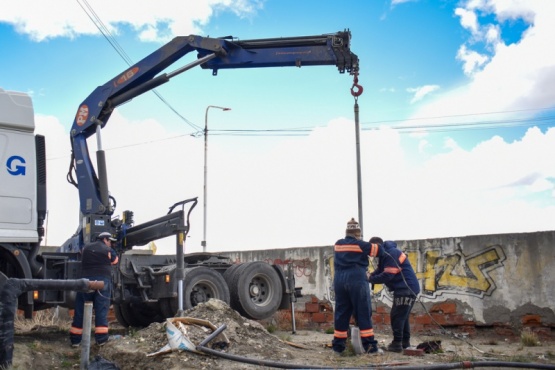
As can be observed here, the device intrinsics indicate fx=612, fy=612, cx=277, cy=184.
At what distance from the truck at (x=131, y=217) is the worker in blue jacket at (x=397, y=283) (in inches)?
125

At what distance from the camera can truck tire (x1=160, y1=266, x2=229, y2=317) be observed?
10484 mm

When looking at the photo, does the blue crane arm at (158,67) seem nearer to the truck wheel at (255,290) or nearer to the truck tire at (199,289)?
the truck tire at (199,289)

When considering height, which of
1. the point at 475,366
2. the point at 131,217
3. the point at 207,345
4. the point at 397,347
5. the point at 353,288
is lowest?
the point at 397,347

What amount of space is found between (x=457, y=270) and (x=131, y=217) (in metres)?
6.39

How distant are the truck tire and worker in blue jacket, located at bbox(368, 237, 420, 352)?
313 cm

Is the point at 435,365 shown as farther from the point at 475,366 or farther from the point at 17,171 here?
the point at 17,171

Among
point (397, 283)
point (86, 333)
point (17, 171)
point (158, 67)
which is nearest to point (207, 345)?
point (86, 333)

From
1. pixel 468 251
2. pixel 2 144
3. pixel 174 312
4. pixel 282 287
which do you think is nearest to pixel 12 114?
pixel 2 144

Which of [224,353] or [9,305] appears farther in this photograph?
[224,353]

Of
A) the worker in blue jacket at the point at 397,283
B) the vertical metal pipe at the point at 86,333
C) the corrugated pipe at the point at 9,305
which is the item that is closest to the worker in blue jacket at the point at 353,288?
the worker in blue jacket at the point at 397,283

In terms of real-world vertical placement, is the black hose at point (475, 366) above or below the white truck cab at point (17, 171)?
below

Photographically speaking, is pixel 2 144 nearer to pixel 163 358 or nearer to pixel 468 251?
pixel 163 358

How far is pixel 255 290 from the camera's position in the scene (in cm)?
1170

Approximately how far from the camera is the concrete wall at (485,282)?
36.8 ft
